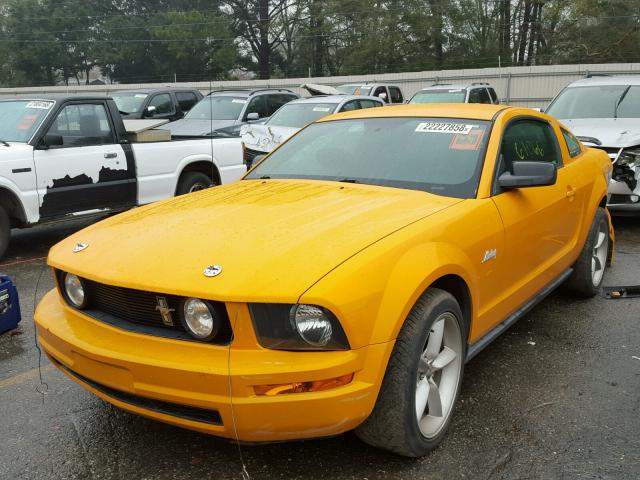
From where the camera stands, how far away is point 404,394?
2539 millimetres

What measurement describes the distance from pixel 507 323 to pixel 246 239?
176 cm

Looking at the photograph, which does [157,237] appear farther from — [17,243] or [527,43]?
[527,43]

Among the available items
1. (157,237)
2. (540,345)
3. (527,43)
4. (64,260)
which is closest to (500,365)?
(540,345)

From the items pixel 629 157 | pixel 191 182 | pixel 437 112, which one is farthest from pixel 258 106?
pixel 437 112

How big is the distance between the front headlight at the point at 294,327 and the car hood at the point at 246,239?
0.07m

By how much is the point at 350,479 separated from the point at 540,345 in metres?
2.06

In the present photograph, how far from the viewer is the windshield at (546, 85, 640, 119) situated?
8414 mm

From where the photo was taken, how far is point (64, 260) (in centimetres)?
292

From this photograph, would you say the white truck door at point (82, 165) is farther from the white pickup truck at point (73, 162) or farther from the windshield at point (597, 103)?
the windshield at point (597, 103)

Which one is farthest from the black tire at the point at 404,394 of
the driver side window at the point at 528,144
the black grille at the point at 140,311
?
the driver side window at the point at 528,144

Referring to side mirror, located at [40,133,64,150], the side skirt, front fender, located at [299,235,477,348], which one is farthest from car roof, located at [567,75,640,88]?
front fender, located at [299,235,477,348]

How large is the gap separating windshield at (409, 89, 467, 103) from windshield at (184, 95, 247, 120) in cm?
443

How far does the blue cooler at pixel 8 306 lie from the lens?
423 centimetres

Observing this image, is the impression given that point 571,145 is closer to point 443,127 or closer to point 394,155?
point 443,127
